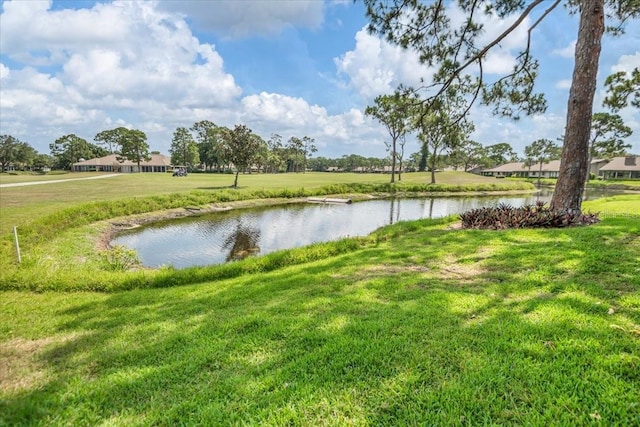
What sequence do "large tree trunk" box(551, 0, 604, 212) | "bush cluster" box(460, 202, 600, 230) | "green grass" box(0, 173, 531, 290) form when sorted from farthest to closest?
"bush cluster" box(460, 202, 600, 230)
"large tree trunk" box(551, 0, 604, 212)
"green grass" box(0, 173, 531, 290)

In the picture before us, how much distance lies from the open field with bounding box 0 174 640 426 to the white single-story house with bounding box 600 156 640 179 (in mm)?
74068

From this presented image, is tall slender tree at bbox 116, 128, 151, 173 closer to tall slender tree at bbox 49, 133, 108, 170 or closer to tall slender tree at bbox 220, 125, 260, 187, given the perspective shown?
tall slender tree at bbox 49, 133, 108, 170

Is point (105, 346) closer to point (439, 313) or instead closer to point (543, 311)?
point (439, 313)

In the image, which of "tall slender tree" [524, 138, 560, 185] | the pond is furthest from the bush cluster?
"tall slender tree" [524, 138, 560, 185]

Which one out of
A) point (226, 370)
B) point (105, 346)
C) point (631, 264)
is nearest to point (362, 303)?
point (226, 370)

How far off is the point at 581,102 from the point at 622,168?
72.0 metres

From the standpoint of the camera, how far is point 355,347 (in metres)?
3.10

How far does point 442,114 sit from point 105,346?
10081 millimetres

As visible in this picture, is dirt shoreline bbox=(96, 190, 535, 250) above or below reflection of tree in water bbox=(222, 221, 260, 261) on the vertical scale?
above

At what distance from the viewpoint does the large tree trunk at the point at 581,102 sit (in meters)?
8.25

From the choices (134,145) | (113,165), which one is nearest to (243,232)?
(134,145)

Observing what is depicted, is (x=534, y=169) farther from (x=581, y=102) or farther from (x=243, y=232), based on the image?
(x=243, y=232)

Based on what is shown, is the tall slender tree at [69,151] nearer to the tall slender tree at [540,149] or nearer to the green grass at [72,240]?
the green grass at [72,240]

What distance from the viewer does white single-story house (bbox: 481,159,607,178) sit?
226 ft
